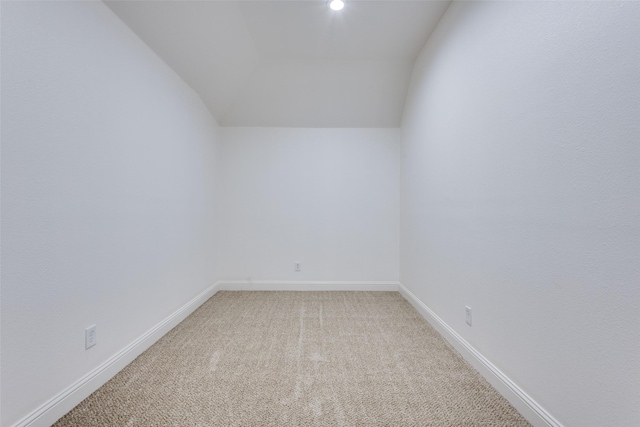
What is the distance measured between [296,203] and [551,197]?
2776 mm

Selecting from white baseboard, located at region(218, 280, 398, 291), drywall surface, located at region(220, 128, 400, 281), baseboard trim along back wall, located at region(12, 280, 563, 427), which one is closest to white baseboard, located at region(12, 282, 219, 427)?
baseboard trim along back wall, located at region(12, 280, 563, 427)

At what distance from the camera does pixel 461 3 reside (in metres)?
2.02

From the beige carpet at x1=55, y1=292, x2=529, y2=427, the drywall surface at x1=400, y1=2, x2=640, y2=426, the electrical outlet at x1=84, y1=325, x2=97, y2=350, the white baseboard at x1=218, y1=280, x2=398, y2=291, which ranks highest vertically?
the drywall surface at x1=400, y1=2, x2=640, y2=426

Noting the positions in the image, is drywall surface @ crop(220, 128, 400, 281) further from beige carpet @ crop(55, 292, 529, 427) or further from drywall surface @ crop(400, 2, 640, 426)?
drywall surface @ crop(400, 2, 640, 426)

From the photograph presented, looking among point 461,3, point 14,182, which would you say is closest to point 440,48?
point 461,3

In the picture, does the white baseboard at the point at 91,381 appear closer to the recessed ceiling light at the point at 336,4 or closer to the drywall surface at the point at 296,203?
the drywall surface at the point at 296,203

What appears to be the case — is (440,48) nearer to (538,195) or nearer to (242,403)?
(538,195)

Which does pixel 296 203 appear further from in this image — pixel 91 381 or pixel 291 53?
pixel 91 381

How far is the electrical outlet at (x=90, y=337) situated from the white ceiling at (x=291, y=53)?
191 centimetres

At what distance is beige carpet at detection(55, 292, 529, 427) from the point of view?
4.49ft

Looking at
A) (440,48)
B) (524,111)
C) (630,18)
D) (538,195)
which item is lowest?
(538,195)

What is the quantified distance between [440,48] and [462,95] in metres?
0.67

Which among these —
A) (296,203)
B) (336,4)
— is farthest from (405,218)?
(336,4)

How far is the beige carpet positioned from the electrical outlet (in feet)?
0.88
